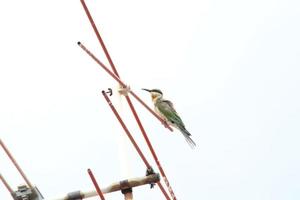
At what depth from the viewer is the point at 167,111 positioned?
12500 mm

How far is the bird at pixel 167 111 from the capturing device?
1133 centimetres

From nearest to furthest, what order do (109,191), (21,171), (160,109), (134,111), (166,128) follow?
(109,191) < (21,171) < (134,111) < (166,128) < (160,109)

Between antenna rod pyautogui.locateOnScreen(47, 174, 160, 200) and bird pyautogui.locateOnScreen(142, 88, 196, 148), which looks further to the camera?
bird pyautogui.locateOnScreen(142, 88, 196, 148)

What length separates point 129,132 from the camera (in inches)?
270

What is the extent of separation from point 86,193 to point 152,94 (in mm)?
7179

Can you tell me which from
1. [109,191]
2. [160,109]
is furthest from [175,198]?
[160,109]

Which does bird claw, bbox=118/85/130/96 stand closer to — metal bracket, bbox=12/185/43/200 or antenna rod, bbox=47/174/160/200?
antenna rod, bbox=47/174/160/200

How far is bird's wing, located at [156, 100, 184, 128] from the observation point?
475 inches

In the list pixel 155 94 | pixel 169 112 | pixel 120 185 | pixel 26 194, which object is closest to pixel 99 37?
pixel 120 185

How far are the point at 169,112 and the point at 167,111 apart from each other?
7 cm

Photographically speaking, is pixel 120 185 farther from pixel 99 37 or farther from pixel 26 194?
pixel 99 37

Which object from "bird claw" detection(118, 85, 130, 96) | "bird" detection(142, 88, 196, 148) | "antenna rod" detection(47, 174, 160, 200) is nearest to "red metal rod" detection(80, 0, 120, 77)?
"bird claw" detection(118, 85, 130, 96)

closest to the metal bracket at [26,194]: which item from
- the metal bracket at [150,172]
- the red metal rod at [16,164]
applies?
the red metal rod at [16,164]

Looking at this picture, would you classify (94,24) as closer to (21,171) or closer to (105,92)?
(105,92)
